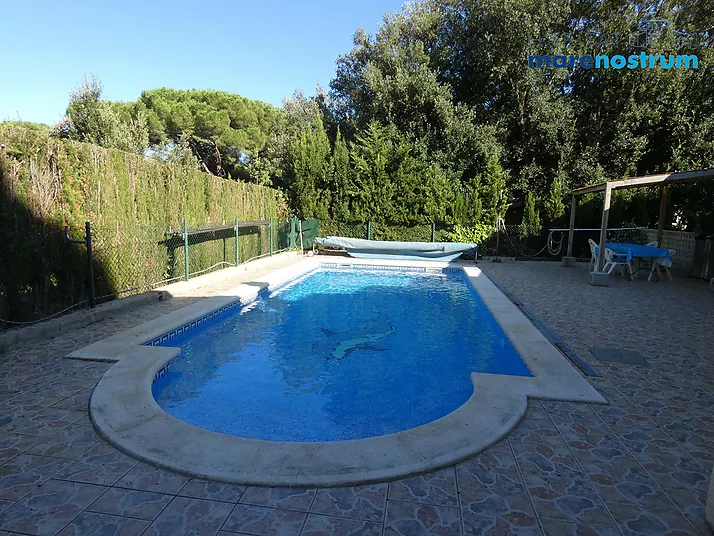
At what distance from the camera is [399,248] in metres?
14.3

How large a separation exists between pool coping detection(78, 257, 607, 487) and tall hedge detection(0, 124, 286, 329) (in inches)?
67.5

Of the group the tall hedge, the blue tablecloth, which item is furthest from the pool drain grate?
the tall hedge

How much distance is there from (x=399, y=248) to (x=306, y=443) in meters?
11.6

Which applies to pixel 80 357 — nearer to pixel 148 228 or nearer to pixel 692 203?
pixel 148 228

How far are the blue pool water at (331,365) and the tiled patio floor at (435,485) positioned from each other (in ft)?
3.86

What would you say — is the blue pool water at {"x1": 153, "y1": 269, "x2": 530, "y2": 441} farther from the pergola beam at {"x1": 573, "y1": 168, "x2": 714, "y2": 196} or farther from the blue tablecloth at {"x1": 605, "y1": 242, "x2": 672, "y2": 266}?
the pergola beam at {"x1": 573, "y1": 168, "x2": 714, "y2": 196}

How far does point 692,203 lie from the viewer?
13516 mm

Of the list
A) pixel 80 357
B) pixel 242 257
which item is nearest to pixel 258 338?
pixel 80 357

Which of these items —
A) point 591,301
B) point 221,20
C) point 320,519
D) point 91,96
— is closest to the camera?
point 320,519

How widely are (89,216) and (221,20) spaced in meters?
10.9

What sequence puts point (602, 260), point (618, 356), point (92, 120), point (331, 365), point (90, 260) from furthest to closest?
point (92, 120), point (602, 260), point (90, 260), point (331, 365), point (618, 356)

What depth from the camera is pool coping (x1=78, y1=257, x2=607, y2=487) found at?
8.78 feet
